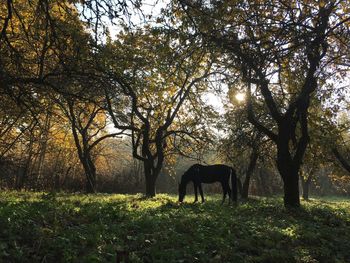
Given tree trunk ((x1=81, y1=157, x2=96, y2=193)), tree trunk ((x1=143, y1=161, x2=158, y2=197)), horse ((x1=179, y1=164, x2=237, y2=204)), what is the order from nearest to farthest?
horse ((x1=179, y1=164, x2=237, y2=204))
tree trunk ((x1=143, y1=161, x2=158, y2=197))
tree trunk ((x1=81, y1=157, x2=96, y2=193))

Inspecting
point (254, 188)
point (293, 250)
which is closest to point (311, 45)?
point (293, 250)

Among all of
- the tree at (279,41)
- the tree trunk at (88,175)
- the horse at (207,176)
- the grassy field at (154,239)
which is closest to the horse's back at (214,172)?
the horse at (207,176)

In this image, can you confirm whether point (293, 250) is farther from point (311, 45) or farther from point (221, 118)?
point (221, 118)

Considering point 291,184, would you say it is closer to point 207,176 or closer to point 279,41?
point 207,176

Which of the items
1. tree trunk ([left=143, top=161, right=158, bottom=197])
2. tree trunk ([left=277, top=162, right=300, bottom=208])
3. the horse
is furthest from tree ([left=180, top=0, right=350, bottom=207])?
tree trunk ([left=143, top=161, right=158, bottom=197])

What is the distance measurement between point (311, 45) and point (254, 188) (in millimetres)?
36981

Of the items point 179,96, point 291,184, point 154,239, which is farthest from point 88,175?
point 154,239

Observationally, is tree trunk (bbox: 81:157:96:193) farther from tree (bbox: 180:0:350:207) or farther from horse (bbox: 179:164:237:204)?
tree (bbox: 180:0:350:207)

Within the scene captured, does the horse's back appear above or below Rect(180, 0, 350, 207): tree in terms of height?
below

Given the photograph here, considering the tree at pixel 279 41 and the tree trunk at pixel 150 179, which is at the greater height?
the tree at pixel 279 41

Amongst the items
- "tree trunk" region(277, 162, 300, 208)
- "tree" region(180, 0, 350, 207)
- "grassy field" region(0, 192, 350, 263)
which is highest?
"tree" region(180, 0, 350, 207)

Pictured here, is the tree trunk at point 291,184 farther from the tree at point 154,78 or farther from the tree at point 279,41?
the tree at point 154,78

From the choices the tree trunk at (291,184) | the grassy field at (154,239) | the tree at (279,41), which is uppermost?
the tree at (279,41)

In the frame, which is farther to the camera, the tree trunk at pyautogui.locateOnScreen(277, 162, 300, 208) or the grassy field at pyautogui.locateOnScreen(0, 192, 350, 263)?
the tree trunk at pyautogui.locateOnScreen(277, 162, 300, 208)
